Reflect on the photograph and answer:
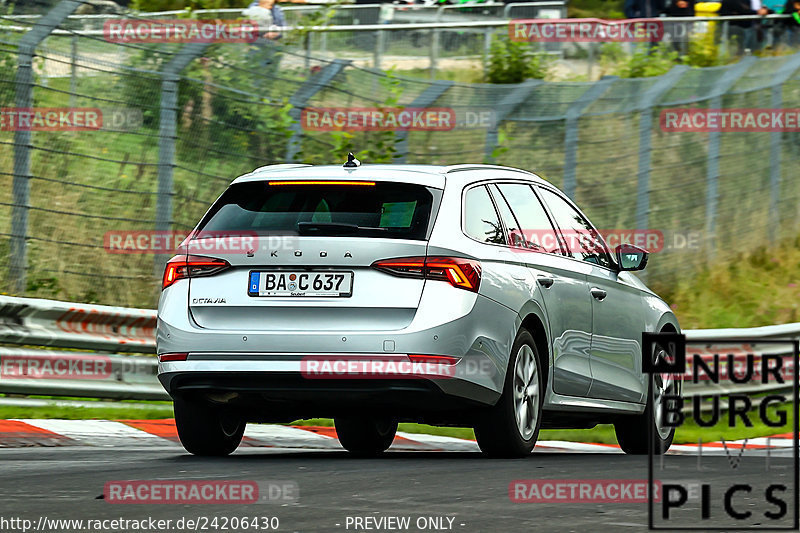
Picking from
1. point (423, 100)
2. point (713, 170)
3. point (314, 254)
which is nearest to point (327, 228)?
point (314, 254)

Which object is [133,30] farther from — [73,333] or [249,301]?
[249,301]

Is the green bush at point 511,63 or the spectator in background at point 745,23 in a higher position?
the spectator in background at point 745,23

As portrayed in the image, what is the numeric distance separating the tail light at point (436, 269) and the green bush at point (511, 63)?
1394 centimetres

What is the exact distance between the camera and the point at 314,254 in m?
7.85

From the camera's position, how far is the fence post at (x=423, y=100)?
15.7 m

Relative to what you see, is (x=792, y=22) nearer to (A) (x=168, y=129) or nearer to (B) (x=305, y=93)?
(B) (x=305, y=93)

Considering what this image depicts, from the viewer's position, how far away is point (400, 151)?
53.0 ft

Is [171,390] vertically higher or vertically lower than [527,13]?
lower

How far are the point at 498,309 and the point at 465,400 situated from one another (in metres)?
0.51

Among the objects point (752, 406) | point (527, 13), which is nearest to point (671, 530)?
point (752, 406)

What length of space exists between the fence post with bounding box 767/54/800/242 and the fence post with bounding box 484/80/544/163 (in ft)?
14.9

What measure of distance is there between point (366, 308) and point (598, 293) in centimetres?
230

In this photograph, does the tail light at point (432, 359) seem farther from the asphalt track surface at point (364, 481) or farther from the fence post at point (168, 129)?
the fence post at point (168, 129)

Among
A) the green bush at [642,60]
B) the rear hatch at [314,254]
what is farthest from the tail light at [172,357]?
the green bush at [642,60]
